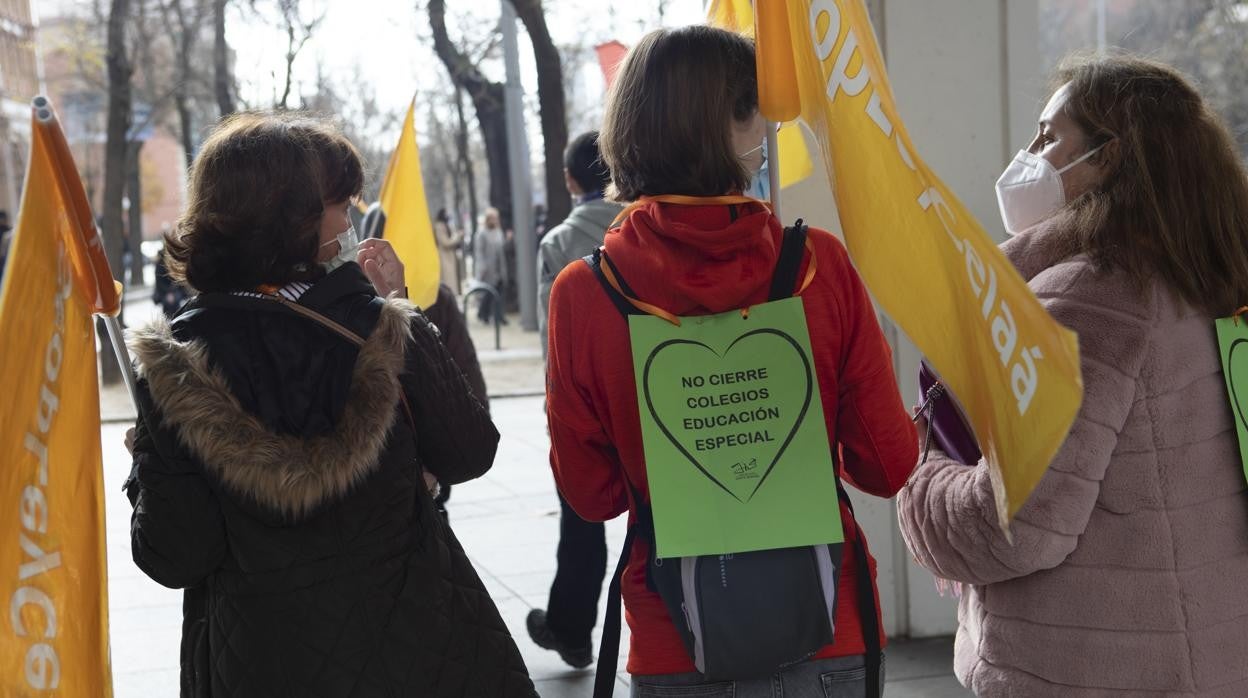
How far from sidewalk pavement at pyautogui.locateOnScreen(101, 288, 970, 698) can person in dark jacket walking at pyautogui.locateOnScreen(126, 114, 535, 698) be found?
0.94ft

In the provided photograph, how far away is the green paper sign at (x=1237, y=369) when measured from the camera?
90.0 inches

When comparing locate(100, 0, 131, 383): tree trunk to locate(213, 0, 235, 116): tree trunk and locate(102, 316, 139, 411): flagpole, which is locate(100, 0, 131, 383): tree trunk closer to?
locate(213, 0, 235, 116): tree trunk

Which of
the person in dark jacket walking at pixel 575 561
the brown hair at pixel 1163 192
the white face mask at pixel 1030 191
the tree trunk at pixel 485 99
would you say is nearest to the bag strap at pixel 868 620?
the brown hair at pixel 1163 192

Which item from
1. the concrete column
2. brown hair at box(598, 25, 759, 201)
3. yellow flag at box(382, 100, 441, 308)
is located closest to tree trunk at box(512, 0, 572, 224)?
the concrete column

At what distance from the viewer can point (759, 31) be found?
218 centimetres

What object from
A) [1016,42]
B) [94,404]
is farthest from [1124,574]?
[1016,42]

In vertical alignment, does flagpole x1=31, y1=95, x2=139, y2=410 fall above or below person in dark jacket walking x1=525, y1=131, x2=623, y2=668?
above

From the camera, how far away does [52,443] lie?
2.25 metres

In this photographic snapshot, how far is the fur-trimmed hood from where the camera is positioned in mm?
2283

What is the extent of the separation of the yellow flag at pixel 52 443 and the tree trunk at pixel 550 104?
12.2m

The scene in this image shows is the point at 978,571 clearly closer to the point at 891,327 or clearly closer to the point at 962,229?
the point at 962,229

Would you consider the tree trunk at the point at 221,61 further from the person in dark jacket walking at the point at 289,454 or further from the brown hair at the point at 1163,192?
the brown hair at the point at 1163,192

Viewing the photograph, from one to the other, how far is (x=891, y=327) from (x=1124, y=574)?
2.05 meters

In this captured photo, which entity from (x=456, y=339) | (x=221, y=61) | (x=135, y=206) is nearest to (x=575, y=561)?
(x=456, y=339)
